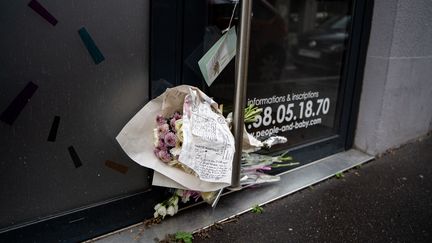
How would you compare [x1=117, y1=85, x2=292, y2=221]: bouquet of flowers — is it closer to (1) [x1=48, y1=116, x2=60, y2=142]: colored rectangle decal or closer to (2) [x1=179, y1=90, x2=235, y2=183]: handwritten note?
(2) [x1=179, y1=90, x2=235, y2=183]: handwritten note

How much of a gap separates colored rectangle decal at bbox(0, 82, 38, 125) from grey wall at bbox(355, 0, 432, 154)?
2822 millimetres

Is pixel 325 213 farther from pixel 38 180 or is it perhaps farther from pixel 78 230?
pixel 38 180

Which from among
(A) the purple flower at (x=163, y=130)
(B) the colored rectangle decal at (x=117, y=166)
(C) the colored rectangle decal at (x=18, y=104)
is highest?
(C) the colored rectangle decal at (x=18, y=104)

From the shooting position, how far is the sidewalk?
82.7 inches

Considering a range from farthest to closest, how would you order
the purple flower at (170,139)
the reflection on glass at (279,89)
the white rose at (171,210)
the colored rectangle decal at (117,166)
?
the reflection on glass at (279,89)
the white rose at (171,210)
the colored rectangle decal at (117,166)
the purple flower at (170,139)

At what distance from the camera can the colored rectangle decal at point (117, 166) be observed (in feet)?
6.32

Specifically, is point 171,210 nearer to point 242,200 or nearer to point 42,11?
point 242,200

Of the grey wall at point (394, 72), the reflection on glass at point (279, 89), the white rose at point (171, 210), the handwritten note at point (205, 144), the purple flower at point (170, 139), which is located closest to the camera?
the handwritten note at point (205, 144)

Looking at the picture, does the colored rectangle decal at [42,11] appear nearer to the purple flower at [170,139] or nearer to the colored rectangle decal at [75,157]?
the colored rectangle decal at [75,157]

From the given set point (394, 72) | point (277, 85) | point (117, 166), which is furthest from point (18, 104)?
point (394, 72)

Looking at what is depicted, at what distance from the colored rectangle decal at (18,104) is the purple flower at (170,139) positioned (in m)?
0.65

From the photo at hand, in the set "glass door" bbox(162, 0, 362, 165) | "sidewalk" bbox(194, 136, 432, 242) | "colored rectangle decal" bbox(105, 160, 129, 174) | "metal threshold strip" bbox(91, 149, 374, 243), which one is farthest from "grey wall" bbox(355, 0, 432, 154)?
"colored rectangle decal" bbox(105, 160, 129, 174)

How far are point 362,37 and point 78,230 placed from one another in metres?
2.78

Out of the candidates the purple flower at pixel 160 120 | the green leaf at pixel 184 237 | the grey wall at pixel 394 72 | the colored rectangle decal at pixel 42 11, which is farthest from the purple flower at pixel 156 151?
the grey wall at pixel 394 72
